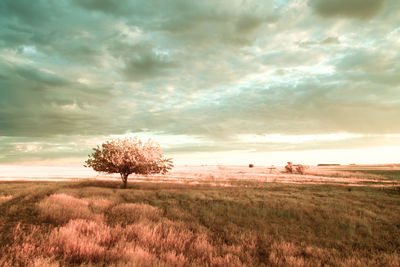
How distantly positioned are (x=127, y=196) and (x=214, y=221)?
386 inches

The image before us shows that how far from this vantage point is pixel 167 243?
7.47 meters

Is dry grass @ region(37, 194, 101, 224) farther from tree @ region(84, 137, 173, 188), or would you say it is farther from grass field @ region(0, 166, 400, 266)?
tree @ region(84, 137, 173, 188)

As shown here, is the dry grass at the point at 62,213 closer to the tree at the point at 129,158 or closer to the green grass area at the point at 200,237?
the green grass area at the point at 200,237

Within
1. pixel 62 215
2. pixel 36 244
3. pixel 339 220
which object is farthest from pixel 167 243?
pixel 339 220

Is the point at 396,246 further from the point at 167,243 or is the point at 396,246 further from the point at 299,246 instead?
the point at 167,243

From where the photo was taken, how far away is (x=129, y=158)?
23922 millimetres

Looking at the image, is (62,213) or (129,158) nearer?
(62,213)

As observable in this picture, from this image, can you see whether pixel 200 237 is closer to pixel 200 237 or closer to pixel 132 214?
pixel 200 237

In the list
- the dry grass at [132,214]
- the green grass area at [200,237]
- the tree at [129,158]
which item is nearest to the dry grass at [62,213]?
the green grass area at [200,237]

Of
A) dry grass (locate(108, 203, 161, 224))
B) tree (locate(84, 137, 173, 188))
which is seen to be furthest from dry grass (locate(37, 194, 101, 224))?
tree (locate(84, 137, 173, 188))

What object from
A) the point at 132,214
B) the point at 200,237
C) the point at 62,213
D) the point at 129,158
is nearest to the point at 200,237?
the point at 200,237

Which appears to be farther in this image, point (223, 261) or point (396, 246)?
point (396, 246)

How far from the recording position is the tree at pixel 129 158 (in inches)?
946

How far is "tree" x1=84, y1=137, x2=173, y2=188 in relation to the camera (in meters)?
24.0
